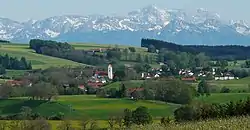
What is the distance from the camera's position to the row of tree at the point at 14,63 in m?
136

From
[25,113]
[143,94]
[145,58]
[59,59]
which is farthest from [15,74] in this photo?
[25,113]

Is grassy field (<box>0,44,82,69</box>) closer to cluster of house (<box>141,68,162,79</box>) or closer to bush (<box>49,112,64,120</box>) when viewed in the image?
cluster of house (<box>141,68,162,79</box>)

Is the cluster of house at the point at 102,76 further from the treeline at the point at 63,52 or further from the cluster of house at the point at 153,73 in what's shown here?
the treeline at the point at 63,52

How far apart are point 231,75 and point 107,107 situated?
178 feet

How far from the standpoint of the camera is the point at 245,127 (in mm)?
16188

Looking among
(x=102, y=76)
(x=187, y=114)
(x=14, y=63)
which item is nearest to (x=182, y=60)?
(x=102, y=76)

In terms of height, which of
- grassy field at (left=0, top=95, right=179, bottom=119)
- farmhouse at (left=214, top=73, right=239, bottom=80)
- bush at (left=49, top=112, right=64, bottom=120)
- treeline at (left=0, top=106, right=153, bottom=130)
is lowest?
bush at (left=49, top=112, right=64, bottom=120)

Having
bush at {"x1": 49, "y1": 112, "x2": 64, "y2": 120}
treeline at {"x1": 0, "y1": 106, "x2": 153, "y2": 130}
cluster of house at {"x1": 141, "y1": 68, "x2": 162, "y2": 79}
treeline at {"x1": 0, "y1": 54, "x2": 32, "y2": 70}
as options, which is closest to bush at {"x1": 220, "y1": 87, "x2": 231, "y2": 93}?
bush at {"x1": 49, "y1": 112, "x2": 64, "y2": 120}

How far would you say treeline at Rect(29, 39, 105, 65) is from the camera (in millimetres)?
155875

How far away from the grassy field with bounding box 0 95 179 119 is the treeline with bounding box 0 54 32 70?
53167 millimetres

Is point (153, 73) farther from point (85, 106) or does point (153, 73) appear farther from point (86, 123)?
point (86, 123)

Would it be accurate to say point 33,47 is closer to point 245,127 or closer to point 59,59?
point 59,59

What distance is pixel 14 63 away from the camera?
138m

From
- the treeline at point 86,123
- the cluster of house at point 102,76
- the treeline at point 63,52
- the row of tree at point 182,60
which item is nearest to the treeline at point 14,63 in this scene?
the cluster of house at point 102,76
